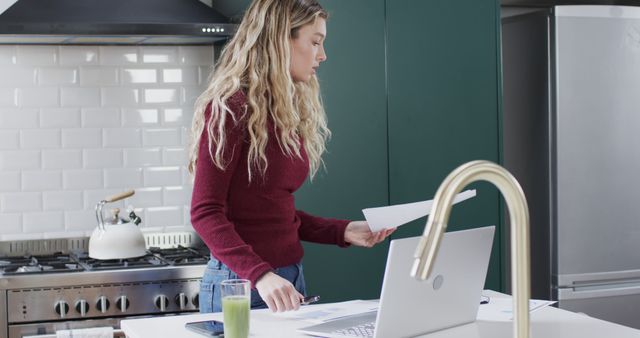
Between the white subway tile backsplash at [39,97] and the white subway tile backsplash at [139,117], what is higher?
the white subway tile backsplash at [39,97]

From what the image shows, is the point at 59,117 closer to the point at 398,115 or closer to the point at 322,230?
the point at 398,115

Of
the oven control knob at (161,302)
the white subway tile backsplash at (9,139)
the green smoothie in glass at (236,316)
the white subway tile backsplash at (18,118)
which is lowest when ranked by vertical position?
the oven control knob at (161,302)

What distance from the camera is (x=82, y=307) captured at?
3287 mm

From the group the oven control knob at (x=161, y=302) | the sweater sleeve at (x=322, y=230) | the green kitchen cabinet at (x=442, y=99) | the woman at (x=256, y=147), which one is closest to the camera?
the woman at (x=256, y=147)

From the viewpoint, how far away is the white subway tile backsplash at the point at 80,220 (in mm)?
3885

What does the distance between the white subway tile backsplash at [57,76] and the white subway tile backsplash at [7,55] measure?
0.12 m

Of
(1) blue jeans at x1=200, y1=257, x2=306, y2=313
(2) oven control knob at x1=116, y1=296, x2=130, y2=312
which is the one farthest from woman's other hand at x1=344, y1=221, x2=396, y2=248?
(2) oven control knob at x1=116, y1=296, x2=130, y2=312

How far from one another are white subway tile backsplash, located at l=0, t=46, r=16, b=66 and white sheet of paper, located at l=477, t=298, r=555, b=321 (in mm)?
2295

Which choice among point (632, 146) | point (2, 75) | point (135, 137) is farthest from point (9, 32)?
point (632, 146)

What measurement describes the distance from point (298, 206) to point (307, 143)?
0.82 meters

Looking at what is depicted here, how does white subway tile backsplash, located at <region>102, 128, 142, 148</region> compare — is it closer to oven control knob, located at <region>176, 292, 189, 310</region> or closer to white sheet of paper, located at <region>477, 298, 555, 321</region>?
oven control knob, located at <region>176, 292, 189, 310</region>

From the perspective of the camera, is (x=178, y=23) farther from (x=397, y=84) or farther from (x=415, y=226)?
(x=415, y=226)

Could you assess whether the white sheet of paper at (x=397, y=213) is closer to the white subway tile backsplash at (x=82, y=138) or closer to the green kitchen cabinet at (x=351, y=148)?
the green kitchen cabinet at (x=351, y=148)

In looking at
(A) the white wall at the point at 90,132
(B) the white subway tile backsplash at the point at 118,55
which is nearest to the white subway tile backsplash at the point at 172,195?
(A) the white wall at the point at 90,132
